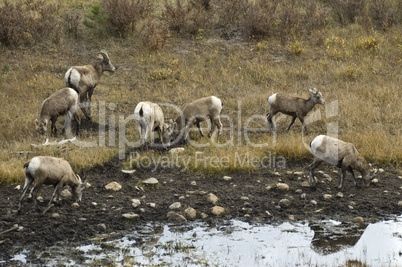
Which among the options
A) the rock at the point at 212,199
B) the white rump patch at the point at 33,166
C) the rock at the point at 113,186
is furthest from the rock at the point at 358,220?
the white rump patch at the point at 33,166

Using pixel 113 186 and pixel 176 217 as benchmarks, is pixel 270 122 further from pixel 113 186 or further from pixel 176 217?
pixel 176 217

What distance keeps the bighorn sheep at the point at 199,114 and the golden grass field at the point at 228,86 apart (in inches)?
16.9

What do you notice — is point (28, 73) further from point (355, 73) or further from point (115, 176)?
point (355, 73)

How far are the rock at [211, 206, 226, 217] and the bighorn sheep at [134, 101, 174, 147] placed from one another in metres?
3.30

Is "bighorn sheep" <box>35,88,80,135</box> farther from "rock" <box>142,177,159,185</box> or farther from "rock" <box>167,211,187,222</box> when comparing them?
"rock" <box>167,211,187,222</box>

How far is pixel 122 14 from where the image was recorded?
18.8m

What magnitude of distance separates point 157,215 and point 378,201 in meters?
4.10

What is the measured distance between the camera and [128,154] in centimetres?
1213

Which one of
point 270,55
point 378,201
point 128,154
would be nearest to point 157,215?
point 128,154

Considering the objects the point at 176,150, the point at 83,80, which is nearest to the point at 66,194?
the point at 176,150

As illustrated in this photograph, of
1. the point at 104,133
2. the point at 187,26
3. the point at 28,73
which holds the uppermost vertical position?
the point at 187,26

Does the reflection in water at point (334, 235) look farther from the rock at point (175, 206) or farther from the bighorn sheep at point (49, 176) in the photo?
the bighorn sheep at point (49, 176)

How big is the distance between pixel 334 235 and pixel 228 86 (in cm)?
862

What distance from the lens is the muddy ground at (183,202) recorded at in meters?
8.34
